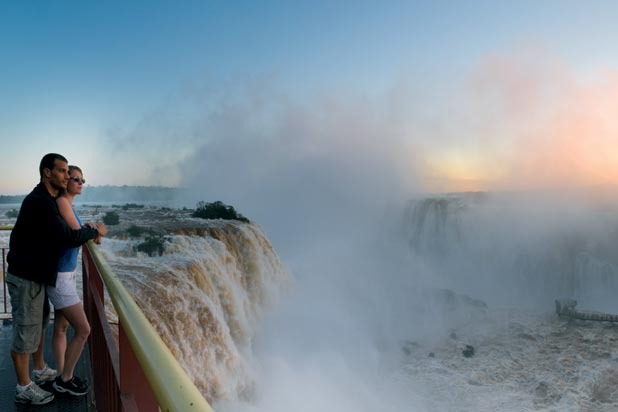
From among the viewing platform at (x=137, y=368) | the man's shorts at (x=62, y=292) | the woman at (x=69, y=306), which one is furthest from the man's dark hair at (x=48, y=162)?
the man's shorts at (x=62, y=292)

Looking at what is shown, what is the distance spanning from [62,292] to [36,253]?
15.2 inches

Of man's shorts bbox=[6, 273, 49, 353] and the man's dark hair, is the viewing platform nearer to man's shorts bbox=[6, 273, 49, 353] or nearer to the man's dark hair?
→ man's shorts bbox=[6, 273, 49, 353]

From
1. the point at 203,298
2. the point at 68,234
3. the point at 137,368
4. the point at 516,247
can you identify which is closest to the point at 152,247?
the point at 203,298

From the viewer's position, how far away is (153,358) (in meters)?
1.06

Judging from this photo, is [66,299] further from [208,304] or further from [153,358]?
[208,304]

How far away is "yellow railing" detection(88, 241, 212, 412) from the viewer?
0.87 m

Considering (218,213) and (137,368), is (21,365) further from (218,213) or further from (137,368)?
(218,213)

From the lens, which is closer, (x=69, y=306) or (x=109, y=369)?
(x=109, y=369)

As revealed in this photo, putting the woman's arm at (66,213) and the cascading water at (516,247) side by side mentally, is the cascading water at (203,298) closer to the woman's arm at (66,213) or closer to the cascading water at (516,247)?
the woman's arm at (66,213)

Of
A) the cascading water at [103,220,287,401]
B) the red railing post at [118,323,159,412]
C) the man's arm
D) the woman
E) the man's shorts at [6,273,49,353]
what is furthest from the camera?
the cascading water at [103,220,287,401]

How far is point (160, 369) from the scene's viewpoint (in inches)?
39.4

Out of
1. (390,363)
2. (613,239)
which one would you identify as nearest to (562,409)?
A: (390,363)

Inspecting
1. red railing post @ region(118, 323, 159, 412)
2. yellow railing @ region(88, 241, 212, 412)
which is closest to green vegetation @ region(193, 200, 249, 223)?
red railing post @ region(118, 323, 159, 412)

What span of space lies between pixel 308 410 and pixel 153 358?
14.0 meters
